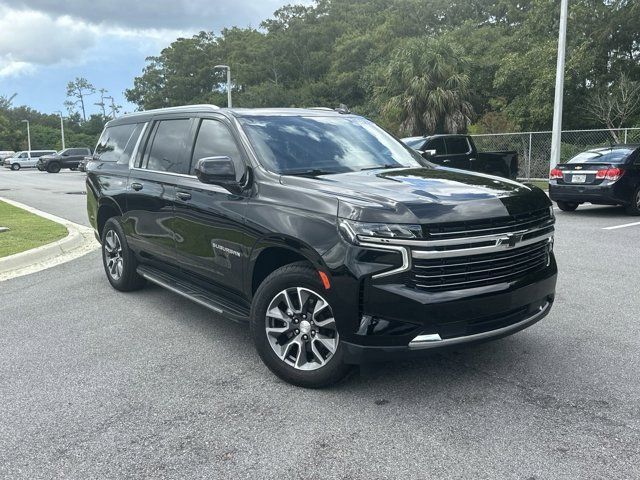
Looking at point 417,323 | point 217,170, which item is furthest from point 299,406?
point 217,170

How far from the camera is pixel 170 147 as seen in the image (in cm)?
546

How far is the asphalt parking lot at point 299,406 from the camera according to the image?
2992 millimetres

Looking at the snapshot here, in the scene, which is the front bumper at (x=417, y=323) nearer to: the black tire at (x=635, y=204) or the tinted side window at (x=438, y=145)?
the black tire at (x=635, y=204)

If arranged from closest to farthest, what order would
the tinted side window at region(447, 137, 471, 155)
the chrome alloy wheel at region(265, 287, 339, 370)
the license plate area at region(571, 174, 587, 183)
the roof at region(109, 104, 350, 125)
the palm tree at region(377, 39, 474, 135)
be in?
the chrome alloy wheel at region(265, 287, 339, 370)
the roof at region(109, 104, 350, 125)
the license plate area at region(571, 174, 587, 183)
the tinted side window at region(447, 137, 471, 155)
the palm tree at region(377, 39, 474, 135)

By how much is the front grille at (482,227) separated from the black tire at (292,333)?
0.75m

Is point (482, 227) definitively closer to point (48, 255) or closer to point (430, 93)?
point (48, 255)

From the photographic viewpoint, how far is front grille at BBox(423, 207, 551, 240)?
338 centimetres

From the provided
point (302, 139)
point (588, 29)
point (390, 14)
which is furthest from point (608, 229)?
point (390, 14)

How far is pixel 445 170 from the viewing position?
4750mm

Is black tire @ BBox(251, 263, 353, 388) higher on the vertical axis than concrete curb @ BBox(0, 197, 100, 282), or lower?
higher

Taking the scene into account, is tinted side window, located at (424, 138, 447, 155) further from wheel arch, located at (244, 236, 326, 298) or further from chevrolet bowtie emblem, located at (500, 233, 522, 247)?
chevrolet bowtie emblem, located at (500, 233, 522, 247)

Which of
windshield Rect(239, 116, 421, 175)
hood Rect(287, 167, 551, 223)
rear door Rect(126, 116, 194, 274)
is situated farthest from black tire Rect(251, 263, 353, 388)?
rear door Rect(126, 116, 194, 274)

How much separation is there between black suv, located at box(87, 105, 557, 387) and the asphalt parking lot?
385mm

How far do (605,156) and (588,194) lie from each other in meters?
0.93
